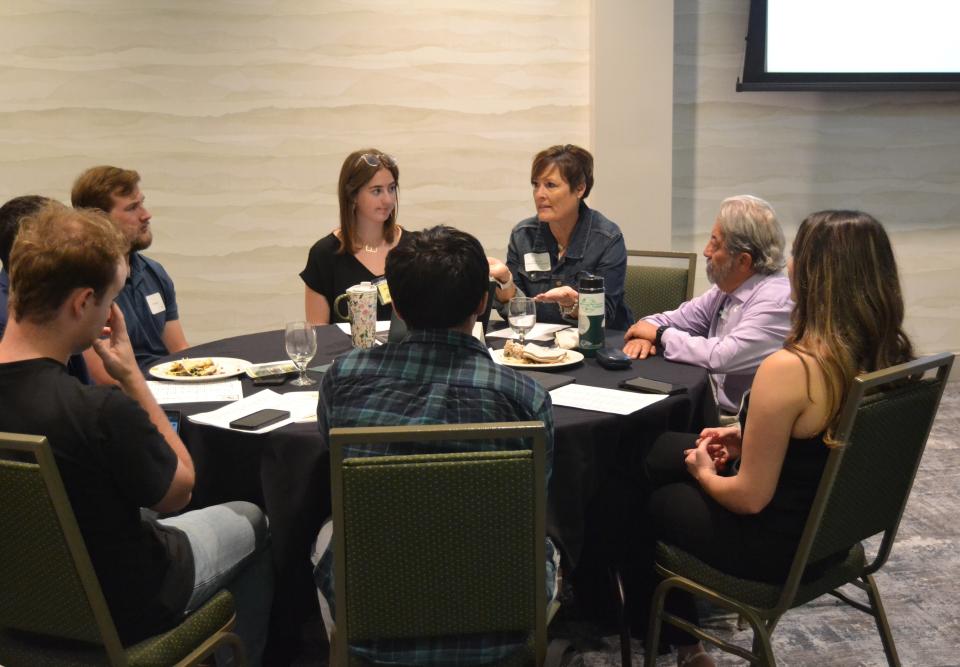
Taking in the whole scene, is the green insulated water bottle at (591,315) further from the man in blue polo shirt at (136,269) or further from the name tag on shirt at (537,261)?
the man in blue polo shirt at (136,269)

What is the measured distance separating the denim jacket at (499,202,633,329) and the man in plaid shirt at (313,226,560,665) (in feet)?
5.36

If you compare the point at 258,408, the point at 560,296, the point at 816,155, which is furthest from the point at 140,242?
the point at 816,155

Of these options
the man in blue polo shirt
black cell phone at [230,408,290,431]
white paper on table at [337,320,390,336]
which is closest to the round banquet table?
black cell phone at [230,408,290,431]

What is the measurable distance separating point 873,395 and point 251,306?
136 inches

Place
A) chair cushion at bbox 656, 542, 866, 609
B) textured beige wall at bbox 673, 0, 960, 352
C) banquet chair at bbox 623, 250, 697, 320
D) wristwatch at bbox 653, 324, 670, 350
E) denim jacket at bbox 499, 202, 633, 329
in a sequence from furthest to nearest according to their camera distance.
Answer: textured beige wall at bbox 673, 0, 960, 352 → banquet chair at bbox 623, 250, 697, 320 → denim jacket at bbox 499, 202, 633, 329 → wristwatch at bbox 653, 324, 670, 350 → chair cushion at bbox 656, 542, 866, 609

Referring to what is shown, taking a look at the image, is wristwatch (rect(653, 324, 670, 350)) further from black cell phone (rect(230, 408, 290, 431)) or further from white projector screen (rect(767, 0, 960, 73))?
white projector screen (rect(767, 0, 960, 73))

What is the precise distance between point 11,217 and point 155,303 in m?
0.66

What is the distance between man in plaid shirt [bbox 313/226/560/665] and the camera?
1.64 m

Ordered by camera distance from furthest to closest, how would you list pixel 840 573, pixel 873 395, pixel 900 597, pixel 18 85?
pixel 18 85
pixel 900 597
pixel 840 573
pixel 873 395

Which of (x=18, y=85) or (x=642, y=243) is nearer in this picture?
(x=18, y=85)

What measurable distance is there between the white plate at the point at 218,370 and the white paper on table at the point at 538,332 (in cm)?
82

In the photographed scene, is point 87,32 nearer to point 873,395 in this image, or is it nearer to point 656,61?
point 656,61

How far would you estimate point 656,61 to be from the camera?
4574mm

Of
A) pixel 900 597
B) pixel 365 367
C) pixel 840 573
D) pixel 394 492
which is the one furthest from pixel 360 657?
pixel 900 597
